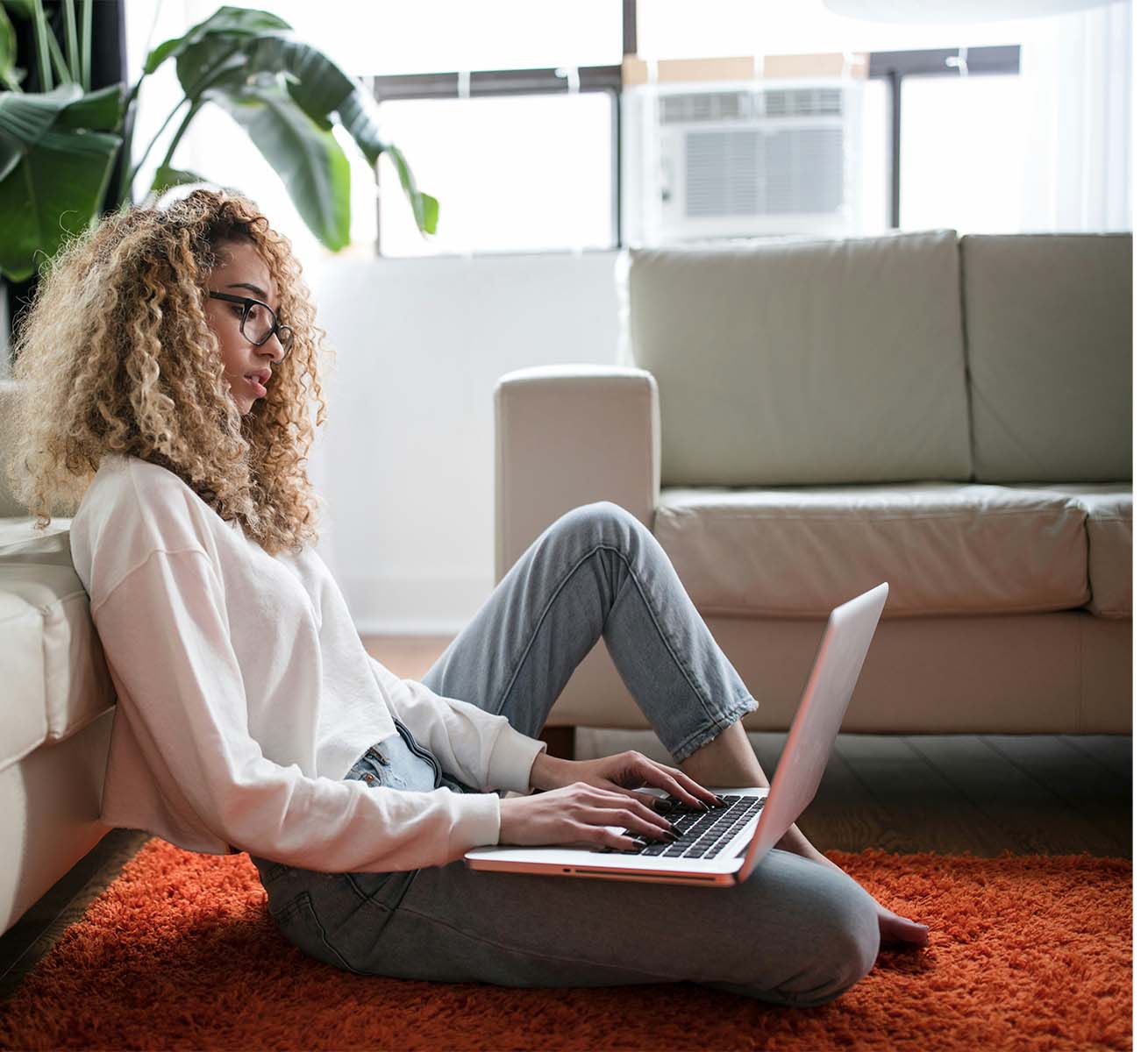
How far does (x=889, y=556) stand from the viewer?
6.03ft

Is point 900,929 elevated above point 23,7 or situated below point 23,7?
below

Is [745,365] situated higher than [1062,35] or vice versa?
[1062,35]

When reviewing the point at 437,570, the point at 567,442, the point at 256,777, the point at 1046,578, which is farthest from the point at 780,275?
the point at 256,777

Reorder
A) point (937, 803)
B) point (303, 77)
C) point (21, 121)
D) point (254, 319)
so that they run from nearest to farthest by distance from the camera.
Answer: point (254, 319), point (937, 803), point (21, 121), point (303, 77)

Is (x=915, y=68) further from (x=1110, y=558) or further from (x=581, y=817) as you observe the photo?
(x=581, y=817)

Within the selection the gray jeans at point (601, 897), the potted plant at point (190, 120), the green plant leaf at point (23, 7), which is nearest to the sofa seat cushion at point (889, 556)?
the gray jeans at point (601, 897)

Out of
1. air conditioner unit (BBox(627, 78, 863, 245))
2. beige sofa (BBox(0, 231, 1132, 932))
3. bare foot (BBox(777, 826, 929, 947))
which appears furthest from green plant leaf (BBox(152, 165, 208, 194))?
bare foot (BBox(777, 826, 929, 947))

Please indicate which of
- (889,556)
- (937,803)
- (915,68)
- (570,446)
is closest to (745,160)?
(915,68)

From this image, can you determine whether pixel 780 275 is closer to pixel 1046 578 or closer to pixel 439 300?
pixel 1046 578

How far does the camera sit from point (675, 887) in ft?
3.53

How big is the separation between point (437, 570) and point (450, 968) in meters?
2.51

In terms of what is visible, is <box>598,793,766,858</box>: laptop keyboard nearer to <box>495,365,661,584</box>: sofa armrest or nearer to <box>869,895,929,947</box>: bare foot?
<box>869,895,929,947</box>: bare foot

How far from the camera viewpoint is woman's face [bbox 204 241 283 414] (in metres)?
1.18

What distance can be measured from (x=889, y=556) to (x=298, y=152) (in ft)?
6.10
